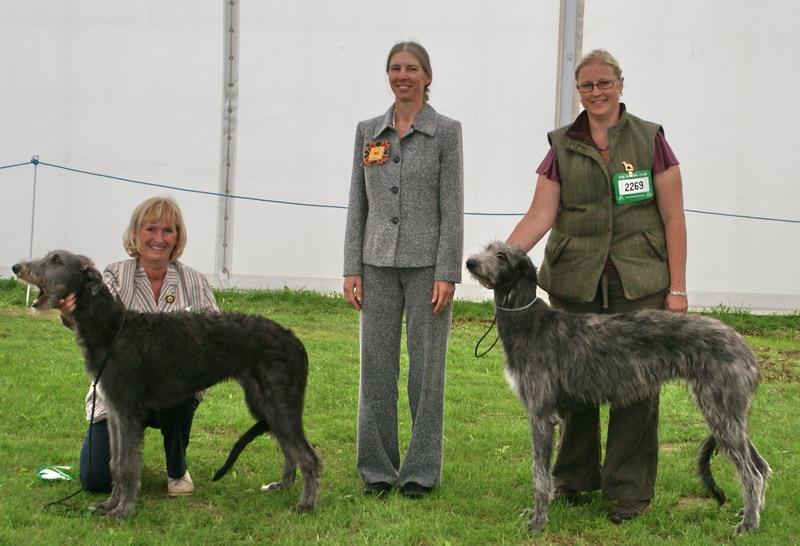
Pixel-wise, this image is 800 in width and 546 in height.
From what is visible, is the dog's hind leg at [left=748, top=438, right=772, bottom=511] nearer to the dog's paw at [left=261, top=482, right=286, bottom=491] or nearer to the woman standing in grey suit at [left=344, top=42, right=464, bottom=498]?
the woman standing in grey suit at [left=344, top=42, right=464, bottom=498]

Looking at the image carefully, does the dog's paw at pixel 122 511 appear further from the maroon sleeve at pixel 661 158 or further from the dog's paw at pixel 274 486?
the maroon sleeve at pixel 661 158

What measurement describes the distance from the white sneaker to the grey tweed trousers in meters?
0.92

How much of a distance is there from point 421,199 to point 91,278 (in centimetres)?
168

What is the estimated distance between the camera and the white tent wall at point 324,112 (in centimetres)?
952

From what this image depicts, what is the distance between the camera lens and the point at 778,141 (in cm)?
955

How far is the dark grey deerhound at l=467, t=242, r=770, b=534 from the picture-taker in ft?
12.7

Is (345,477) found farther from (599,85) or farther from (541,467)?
(599,85)

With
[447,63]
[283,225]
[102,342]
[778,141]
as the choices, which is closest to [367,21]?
[447,63]

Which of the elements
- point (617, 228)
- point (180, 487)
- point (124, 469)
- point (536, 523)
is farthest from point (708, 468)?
point (124, 469)

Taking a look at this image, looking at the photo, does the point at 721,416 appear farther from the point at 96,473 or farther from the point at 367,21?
the point at 367,21

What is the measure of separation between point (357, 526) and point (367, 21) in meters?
7.06

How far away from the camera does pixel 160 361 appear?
4180 millimetres

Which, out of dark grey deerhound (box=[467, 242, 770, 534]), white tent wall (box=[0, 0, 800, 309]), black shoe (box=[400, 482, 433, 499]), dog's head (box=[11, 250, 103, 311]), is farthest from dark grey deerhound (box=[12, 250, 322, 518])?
white tent wall (box=[0, 0, 800, 309])

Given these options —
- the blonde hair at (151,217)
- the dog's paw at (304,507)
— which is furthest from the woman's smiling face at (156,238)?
the dog's paw at (304,507)
